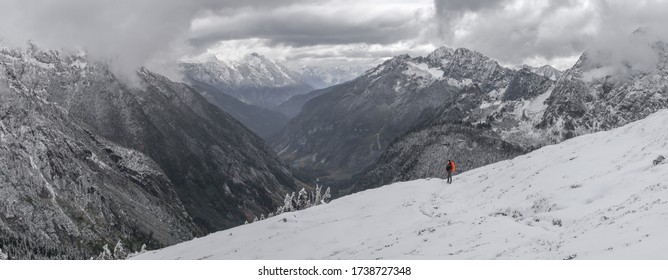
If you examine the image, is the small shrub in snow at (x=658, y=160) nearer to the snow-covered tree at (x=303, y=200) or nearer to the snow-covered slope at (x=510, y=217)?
the snow-covered slope at (x=510, y=217)

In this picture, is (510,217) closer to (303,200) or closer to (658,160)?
(658,160)

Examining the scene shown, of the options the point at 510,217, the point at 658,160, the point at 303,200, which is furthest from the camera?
the point at 303,200

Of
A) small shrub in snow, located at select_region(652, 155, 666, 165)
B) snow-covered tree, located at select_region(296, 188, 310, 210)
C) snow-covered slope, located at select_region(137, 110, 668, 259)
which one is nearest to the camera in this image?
snow-covered slope, located at select_region(137, 110, 668, 259)

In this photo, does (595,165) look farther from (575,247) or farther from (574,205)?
(575,247)

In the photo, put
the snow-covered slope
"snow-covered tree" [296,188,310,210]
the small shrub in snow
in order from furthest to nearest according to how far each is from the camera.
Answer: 1. "snow-covered tree" [296,188,310,210]
2. the small shrub in snow
3. the snow-covered slope

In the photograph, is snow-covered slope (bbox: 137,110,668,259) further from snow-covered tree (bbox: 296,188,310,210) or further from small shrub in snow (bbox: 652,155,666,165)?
snow-covered tree (bbox: 296,188,310,210)

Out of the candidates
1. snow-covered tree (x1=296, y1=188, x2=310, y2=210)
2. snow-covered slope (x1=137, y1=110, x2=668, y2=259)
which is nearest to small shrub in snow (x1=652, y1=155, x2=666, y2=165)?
snow-covered slope (x1=137, y1=110, x2=668, y2=259)

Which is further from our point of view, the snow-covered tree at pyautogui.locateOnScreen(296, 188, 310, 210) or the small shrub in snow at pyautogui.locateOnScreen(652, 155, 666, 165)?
the snow-covered tree at pyautogui.locateOnScreen(296, 188, 310, 210)

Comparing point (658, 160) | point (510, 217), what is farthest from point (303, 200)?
point (658, 160)

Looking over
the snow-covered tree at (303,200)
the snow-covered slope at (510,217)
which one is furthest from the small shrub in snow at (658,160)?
the snow-covered tree at (303,200)

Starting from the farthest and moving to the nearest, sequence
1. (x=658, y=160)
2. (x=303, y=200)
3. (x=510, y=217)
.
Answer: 1. (x=303, y=200)
2. (x=510, y=217)
3. (x=658, y=160)
